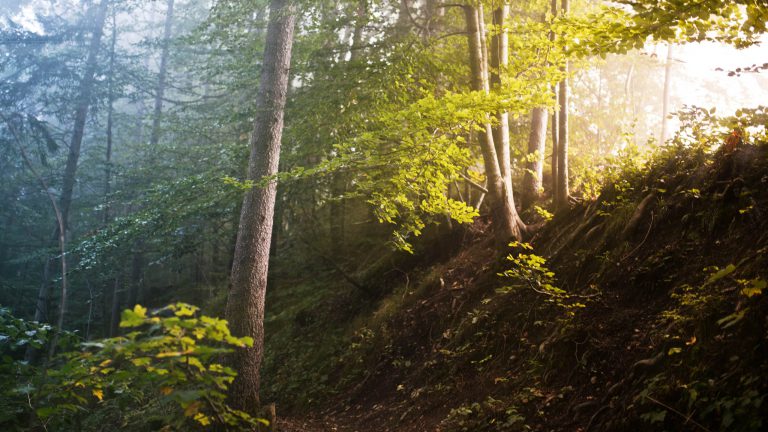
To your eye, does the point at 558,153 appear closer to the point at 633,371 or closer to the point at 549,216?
the point at 549,216

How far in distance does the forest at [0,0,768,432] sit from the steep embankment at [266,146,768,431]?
3 cm

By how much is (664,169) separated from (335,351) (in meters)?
6.69

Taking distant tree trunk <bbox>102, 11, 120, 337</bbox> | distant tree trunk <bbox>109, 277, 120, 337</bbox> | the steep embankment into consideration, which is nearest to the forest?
the steep embankment

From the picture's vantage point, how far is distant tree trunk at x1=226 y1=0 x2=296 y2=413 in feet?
26.1

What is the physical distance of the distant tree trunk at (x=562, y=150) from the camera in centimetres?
856

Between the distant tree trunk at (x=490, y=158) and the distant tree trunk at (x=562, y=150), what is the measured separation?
81cm

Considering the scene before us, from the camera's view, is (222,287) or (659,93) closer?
(222,287)

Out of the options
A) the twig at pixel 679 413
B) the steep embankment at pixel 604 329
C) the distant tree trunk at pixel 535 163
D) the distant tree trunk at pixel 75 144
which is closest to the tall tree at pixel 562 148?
the steep embankment at pixel 604 329

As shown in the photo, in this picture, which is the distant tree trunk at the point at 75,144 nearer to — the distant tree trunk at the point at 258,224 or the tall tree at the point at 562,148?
the distant tree trunk at the point at 258,224

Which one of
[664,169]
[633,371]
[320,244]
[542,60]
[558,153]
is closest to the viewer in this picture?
[633,371]

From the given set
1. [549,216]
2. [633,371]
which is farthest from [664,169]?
[633,371]

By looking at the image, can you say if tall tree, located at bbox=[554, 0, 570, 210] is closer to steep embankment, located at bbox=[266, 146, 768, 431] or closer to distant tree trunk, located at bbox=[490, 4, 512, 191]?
steep embankment, located at bbox=[266, 146, 768, 431]

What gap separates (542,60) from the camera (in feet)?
26.2

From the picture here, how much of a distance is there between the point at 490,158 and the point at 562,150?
1.22 m
